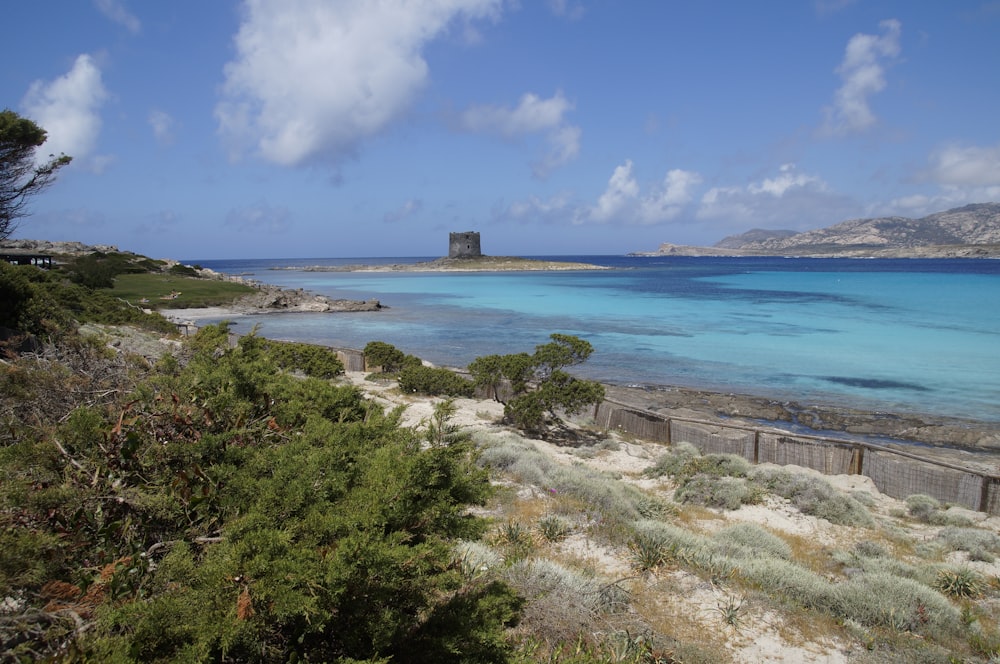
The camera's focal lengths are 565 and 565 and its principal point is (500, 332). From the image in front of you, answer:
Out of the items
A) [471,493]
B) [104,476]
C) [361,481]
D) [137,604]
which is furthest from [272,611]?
[104,476]

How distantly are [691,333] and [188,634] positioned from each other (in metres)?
35.5

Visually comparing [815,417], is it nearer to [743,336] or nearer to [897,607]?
[897,607]

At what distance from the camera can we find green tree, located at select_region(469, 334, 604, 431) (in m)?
14.2

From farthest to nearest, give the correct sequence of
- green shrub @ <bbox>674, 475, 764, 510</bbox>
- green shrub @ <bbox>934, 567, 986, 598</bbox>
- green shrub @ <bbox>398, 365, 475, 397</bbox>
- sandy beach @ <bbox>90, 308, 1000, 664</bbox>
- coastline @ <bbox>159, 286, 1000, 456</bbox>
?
green shrub @ <bbox>398, 365, 475, 397</bbox>
coastline @ <bbox>159, 286, 1000, 456</bbox>
green shrub @ <bbox>674, 475, 764, 510</bbox>
green shrub @ <bbox>934, 567, 986, 598</bbox>
sandy beach @ <bbox>90, 308, 1000, 664</bbox>

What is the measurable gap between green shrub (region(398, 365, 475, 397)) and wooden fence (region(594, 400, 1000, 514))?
18.7 feet

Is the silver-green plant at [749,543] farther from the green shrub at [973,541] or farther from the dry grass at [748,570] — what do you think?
the green shrub at [973,541]

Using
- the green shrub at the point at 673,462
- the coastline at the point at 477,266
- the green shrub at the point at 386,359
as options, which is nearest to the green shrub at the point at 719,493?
the green shrub at the point at 673,462

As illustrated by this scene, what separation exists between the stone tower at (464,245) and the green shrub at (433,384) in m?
114

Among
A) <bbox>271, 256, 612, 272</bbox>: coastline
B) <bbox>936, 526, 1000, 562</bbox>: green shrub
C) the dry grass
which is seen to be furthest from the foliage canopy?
<bbox>271, 256, 612, 272</bbox>: coastline

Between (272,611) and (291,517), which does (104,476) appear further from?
(272,611)

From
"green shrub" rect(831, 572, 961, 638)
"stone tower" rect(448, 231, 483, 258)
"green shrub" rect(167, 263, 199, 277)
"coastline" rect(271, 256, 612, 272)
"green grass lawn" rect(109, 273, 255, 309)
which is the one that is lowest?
"green shrub" rect(831, 572, 961, 638)

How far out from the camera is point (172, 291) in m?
47.0

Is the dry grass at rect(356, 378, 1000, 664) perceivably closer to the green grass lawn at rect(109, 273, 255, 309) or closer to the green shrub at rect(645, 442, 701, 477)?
the green shrub at rect(645, 442, 701, 477)

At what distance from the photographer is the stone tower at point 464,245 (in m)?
132
